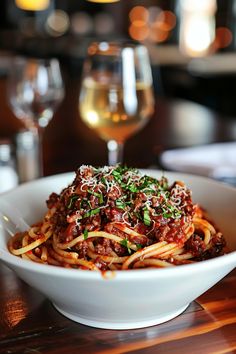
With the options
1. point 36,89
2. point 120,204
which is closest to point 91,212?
point 120,204

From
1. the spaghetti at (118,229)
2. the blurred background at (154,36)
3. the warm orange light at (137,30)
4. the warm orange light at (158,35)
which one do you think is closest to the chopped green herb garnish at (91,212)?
the spaghetti at (118,229)

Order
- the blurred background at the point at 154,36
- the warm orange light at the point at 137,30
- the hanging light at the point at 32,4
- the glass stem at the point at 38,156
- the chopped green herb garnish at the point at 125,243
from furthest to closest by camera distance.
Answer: the warm orange light at the point at 137,30, the hanging light at the point at 32,4, the blurred background at the point at 154,36, the glass stem at the point at 38,156, the chopped green herb garnish at the point at 125,243

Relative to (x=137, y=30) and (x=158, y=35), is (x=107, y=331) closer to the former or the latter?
(x=158, y=35)

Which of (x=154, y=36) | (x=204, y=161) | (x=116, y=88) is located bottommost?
(x=154, y=36)

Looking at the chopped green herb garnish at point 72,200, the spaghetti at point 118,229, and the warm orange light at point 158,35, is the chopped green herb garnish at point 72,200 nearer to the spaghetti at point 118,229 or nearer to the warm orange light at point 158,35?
the spaghetti at point 118,229

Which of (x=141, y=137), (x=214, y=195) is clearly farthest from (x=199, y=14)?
(x=214, y=195)

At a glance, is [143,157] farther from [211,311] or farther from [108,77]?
[211,311]

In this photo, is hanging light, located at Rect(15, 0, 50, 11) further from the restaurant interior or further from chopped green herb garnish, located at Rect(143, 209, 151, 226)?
chopped green herb garnish, located at Rect(143, 209, 151, 226)
